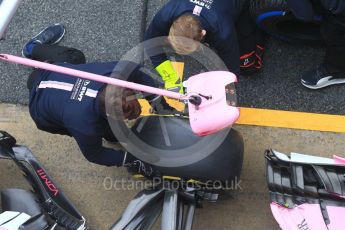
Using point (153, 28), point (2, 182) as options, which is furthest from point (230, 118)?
point (2, 182)

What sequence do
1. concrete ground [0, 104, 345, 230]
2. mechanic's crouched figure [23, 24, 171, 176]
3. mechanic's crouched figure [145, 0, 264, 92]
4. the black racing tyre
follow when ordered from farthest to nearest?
concrete ground [0, 104, 345, 230] → the black racing tyre → mechanic's crouched figure [145, 0, 264, 92] → mechanic's crouched figure [23, 24, 171, 176]

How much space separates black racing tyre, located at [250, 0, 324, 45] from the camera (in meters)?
2.73

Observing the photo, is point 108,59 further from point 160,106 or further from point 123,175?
point 123,175

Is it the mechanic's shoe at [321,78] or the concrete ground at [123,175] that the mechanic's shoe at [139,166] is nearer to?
the concrete ground at [123,175]

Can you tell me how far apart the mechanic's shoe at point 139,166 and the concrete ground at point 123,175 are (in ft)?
1.29

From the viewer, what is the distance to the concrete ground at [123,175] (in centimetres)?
289

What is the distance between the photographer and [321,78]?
3.00 meters

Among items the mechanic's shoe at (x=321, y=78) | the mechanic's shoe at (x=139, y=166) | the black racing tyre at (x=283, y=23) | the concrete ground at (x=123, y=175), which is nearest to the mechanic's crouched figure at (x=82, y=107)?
the mechanic's shoe at (x=139, y=166)

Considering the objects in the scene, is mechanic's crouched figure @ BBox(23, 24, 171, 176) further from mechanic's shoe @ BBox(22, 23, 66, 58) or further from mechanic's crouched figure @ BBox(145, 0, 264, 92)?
mechanic's shoe @ BBox(22, 23, 66, 58)

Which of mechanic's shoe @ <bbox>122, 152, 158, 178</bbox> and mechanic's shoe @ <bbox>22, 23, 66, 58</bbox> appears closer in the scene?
mechanic's shoe @ <bbox>122, 152, 158, 178</bbox>

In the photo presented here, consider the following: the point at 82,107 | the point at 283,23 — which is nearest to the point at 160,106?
the point at 82,107

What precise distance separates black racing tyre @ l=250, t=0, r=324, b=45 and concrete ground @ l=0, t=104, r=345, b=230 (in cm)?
60

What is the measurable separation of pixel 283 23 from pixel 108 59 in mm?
1200

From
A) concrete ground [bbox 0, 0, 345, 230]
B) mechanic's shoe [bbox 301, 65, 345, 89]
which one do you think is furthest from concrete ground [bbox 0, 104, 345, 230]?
mechanic's shoe [bbox 301, 65, 345, 89]
